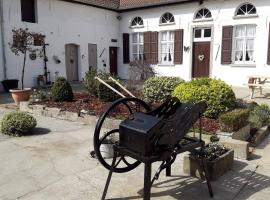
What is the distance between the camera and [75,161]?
4891mm

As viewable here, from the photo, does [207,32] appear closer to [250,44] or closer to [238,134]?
[250,44]

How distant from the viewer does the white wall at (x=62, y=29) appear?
1424cm

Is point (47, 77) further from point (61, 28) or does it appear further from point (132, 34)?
point (132, 34)

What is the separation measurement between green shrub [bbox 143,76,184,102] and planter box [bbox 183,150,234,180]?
4.14 m

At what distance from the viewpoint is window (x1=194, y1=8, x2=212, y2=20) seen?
15673 millimetres

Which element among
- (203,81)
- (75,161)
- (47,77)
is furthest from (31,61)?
(75,161)

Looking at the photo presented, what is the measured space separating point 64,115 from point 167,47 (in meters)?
10.5

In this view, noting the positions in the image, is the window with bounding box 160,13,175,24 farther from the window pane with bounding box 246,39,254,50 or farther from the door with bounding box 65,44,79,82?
the door with bounding box 65,44,79,82

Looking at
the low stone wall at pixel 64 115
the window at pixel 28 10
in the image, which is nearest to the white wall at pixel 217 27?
the window at pixel 28 10

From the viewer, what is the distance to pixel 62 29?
53.6 feet

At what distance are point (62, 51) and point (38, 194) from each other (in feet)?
44.5

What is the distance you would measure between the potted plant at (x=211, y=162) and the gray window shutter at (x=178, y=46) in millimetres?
12513

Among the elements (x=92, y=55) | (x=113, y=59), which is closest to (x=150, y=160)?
(x=92, y=55)

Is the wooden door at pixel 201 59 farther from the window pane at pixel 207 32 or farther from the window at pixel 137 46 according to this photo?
the window at pixel 137 46
